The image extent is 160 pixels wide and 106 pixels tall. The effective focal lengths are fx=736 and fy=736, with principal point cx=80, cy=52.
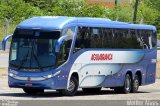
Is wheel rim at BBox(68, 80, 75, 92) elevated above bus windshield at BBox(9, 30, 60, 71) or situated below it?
below

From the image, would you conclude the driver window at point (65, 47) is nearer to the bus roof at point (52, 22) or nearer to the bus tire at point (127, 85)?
the bus roof at point (52, 22)

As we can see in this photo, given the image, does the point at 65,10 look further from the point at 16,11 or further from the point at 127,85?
the point at 127,85

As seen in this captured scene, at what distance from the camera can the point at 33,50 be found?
83.0ft

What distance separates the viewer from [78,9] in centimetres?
7875

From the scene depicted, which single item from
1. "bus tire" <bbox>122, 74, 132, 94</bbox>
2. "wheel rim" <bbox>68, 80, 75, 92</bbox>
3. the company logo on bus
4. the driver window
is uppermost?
the driver window

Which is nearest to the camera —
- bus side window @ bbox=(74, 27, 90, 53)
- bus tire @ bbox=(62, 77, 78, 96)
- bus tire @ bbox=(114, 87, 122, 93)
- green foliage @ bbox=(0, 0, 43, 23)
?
bus tire @ bbox=(62, 77, 78, 96)

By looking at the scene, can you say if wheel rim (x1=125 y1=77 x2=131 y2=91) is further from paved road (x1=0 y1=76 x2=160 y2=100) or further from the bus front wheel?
paved road (x1=0 y1=76 x2=160 y2=100)

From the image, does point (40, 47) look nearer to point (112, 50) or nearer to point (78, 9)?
point (112, 50)

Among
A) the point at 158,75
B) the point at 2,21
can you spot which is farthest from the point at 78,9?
the point at 158,75

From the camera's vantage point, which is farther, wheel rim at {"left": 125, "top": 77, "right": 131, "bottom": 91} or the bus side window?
wheel rim at {"left": 125, "top": 77, "right": 131, "bottom": 91}

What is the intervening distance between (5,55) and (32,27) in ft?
98.0

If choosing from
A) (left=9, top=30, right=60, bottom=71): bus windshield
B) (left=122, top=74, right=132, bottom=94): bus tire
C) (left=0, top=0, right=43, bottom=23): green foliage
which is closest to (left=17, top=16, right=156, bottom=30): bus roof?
(left=9, top=30, right=60, bottom=71): bus windshield

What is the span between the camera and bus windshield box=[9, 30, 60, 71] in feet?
82.4

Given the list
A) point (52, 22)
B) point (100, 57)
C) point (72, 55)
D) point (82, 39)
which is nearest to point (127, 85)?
point (100, 57)
